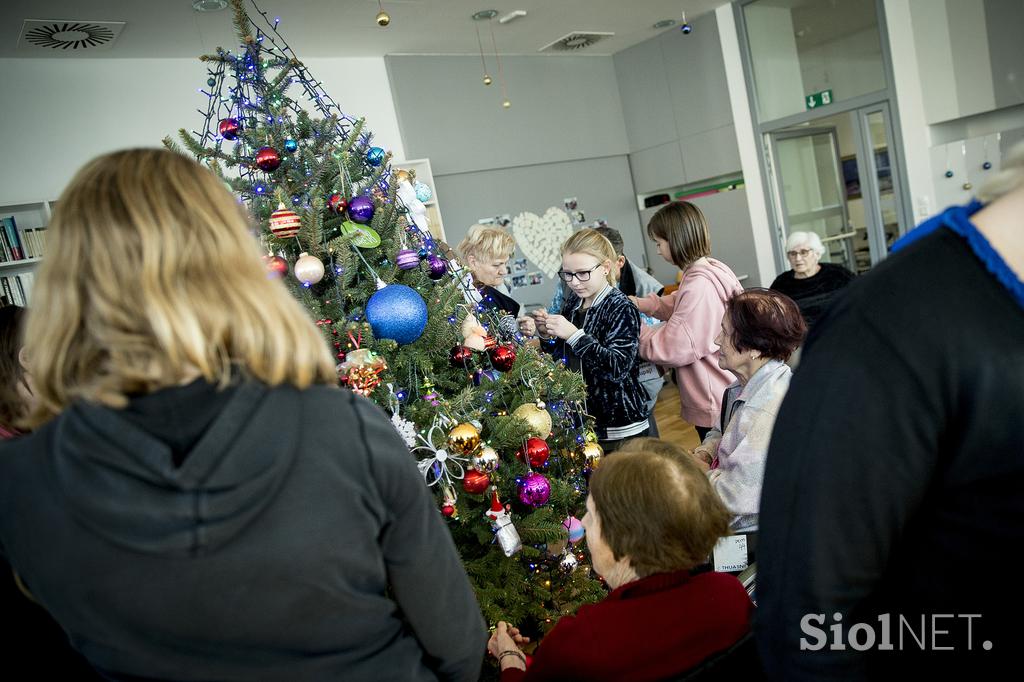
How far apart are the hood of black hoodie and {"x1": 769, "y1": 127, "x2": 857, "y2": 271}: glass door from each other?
6.40 m

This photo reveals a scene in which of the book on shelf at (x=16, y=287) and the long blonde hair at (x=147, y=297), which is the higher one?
the book on shelf at (x=16, y=287)

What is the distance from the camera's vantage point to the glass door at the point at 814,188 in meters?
6.29

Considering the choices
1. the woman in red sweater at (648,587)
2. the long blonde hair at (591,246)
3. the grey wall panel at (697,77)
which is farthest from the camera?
the grey wall panel at (697,77)

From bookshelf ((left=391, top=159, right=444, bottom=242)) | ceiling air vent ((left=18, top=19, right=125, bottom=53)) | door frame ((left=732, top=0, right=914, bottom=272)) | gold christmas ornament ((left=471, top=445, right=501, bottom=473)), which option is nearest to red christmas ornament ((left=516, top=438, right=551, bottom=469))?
gold christmas ornament ((left=471, top=445, right=501, bottom=473))

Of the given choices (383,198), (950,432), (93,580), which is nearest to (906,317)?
(950,432)

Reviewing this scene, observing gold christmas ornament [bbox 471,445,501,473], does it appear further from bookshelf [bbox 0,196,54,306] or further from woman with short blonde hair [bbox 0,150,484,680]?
bookshelf [bbox 0,196,54,306]

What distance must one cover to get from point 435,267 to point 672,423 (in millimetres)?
3846

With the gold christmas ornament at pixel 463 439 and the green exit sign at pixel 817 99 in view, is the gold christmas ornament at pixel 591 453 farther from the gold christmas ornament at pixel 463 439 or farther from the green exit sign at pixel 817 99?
the green exit sign at pixel 817 99

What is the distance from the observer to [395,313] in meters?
1.57

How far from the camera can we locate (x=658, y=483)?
1.27 m

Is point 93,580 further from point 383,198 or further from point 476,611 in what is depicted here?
point 383,198

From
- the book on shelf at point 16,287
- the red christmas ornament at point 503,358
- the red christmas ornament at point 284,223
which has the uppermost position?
the book on shelf at point 16,287

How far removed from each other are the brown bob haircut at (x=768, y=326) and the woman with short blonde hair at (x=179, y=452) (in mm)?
1471

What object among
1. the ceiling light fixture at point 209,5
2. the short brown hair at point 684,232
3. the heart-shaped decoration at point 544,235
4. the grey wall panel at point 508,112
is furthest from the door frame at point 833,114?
the ceiling light fixture at point 209,5
